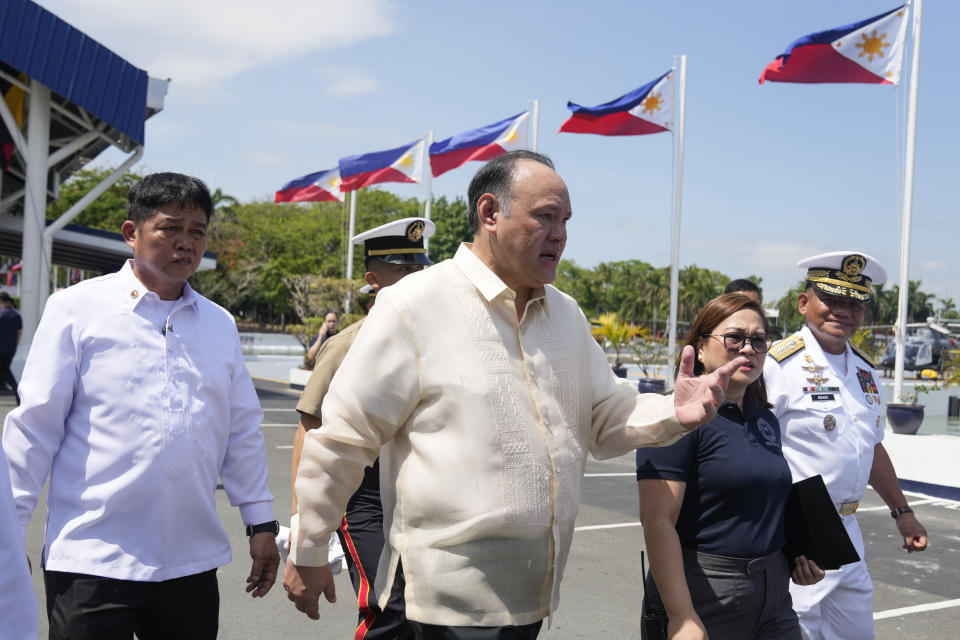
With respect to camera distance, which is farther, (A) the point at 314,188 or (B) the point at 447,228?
(B) the point at 447,228

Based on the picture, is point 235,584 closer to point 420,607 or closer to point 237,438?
point 237,438

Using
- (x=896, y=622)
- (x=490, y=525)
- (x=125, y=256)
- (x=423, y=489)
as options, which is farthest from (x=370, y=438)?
(x=125, y=256)

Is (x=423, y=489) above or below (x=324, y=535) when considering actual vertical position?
above

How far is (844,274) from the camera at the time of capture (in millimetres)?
3869

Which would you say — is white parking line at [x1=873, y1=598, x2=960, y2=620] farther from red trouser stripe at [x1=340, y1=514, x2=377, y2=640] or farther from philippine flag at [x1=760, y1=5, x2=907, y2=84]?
philippine flag at [x1=760, y1=5, x2=907, y2=84]

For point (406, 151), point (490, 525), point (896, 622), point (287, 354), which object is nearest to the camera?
point (490, 525)

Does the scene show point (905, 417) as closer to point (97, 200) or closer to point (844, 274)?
point (844, 274)

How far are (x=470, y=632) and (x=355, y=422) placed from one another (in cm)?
57

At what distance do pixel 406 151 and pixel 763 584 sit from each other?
18.9m

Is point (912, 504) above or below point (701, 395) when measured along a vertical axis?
below

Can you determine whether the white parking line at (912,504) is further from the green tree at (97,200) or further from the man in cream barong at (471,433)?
the green tree at (97,200)

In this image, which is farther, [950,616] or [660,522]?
[950,616]

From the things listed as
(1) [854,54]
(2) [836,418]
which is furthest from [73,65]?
(2) [836,418]

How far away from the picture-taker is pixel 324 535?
2133mm
